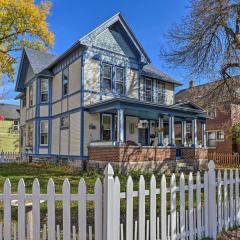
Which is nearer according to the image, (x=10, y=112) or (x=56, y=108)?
(x=56, y=108)

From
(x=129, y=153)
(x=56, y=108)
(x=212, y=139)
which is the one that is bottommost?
(x=129, y=153)

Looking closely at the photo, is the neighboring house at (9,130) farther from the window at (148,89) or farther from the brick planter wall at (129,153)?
the brick planter wall at (129,153)

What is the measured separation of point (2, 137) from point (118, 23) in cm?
2943

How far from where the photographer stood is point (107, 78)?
2014 centimetres

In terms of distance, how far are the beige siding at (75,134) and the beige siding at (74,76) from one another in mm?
1723

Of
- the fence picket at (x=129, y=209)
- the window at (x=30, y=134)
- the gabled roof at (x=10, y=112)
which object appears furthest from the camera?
the gabled roof at (x=10, y=112)

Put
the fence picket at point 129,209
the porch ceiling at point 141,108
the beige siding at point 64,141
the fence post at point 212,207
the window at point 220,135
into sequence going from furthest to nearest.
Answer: the window at point 220,135
the beige siding at point 64,141
the porch ceiling at point 141,108
the fence post at point 212,207
the fence picket at point 129,209

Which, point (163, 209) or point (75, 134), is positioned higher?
point (75, 134)

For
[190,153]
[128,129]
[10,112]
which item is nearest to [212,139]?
[190,153]

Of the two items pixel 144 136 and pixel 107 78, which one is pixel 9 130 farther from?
pixel 107 78

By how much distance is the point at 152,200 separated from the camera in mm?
4191

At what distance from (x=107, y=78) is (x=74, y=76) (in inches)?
84.9

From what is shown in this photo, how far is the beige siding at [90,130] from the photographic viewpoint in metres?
18.8

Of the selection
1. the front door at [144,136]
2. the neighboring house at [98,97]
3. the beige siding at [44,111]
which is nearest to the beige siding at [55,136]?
the neighboring house at [98,97]
